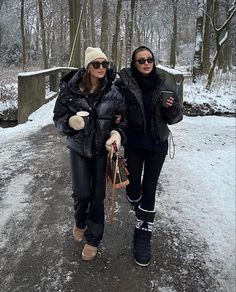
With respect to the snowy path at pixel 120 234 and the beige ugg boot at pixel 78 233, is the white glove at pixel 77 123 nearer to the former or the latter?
the beige ugg boot at pixel 78 233

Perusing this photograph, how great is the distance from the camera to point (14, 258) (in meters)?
3.70

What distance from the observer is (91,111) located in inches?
133

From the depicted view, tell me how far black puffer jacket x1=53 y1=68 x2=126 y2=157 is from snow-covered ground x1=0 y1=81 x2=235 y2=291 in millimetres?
1611

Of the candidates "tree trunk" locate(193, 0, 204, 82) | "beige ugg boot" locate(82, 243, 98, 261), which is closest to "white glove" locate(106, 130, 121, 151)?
"beige ugg boot" locate(82, 243, 98, 261)

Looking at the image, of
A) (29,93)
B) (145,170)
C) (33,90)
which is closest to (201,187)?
(145,170)

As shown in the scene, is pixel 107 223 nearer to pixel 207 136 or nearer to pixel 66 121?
pixel 66 121

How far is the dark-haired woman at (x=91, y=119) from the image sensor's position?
11.0ft

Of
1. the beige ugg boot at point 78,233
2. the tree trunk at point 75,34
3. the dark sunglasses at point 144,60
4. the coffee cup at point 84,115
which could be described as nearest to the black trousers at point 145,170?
the coffee cup at point 84,115

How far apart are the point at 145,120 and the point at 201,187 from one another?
2561mm

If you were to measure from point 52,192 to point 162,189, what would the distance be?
62.3 inches

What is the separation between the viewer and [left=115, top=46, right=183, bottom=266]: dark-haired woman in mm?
3412

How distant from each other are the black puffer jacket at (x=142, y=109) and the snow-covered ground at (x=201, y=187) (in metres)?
1.44

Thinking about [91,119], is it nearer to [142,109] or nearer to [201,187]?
[142,109]

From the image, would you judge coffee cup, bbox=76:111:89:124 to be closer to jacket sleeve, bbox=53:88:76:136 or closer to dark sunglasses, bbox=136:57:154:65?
jacket sleeve, bbox=53:88:76:136
